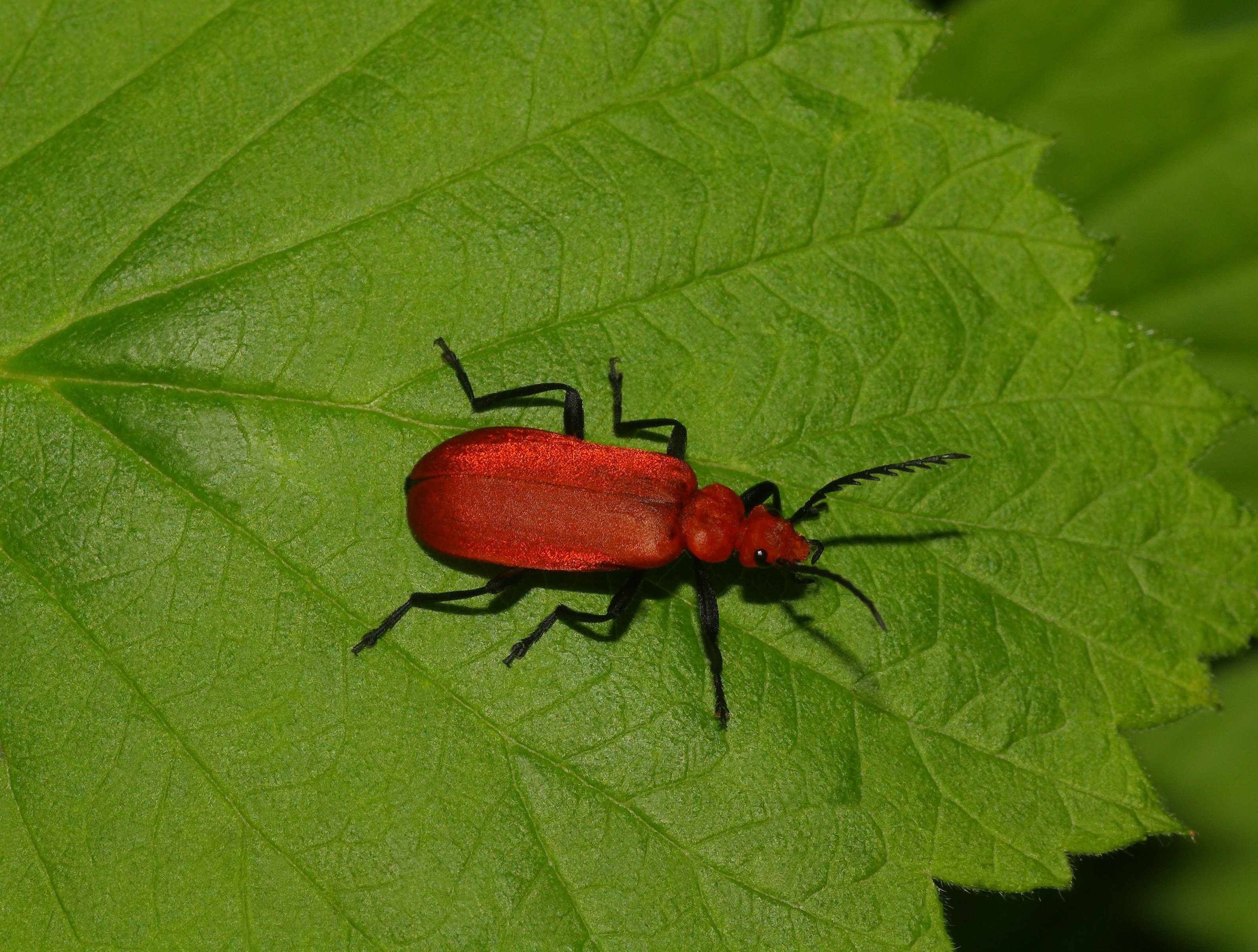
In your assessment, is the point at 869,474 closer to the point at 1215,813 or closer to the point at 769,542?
the point at 769,542

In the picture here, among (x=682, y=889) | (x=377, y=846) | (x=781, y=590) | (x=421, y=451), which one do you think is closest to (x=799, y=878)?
(x=682, y=889)

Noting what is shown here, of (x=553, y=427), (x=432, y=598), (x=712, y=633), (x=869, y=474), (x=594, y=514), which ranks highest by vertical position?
(x=869, y=474)

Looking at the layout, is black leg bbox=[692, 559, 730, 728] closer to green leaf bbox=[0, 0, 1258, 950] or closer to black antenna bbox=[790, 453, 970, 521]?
green leaf bbox=[0, 0, 1258, 950]

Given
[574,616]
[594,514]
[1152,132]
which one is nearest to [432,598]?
[574,616]

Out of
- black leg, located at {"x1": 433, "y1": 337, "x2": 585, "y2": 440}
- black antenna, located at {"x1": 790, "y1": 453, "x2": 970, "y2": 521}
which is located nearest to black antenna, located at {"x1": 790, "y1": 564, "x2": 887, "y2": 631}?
black antenna, located at {"x1": 790, "y1": 453, "x2": 970, "y2": 521}

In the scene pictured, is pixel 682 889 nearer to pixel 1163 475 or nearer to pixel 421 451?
pixel 421 451
